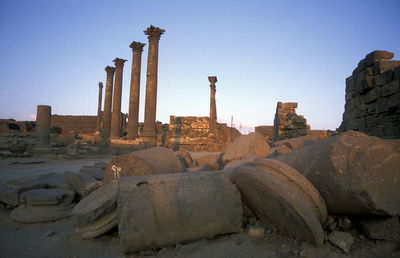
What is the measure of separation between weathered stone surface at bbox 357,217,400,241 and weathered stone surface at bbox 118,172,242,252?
47.7 inches

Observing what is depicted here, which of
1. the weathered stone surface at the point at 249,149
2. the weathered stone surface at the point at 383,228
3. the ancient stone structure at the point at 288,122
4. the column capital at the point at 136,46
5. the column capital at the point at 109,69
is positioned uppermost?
the column capital at the point at 136,46

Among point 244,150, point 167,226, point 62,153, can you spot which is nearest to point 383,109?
point 244,150

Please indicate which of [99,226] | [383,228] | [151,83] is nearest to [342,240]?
[383,228]

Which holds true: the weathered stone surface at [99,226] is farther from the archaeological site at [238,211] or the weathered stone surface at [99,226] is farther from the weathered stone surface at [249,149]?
the weathered stone surface at [249,149]

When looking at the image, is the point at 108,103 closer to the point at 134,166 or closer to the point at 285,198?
the point at 134,166

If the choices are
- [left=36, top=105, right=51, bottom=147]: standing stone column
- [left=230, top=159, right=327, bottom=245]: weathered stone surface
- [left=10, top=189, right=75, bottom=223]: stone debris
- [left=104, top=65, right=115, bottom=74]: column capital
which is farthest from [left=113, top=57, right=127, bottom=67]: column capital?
[left=230, top=159, right=327, bottom=245]: weathered stone surface

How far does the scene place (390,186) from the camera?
90.0 inches

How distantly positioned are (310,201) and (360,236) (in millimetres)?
567

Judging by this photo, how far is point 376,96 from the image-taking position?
6293 mm

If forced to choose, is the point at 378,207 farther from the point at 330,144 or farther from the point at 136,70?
the point at 136,70

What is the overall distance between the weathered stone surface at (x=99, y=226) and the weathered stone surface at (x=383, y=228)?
2691 mm

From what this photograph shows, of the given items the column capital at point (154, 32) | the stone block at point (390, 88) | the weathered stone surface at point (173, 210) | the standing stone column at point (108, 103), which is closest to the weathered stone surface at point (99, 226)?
the weathered stone surface at point (173, 210)

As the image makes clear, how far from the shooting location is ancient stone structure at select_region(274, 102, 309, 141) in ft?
42.4

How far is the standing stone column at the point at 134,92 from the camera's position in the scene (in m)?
18.9
